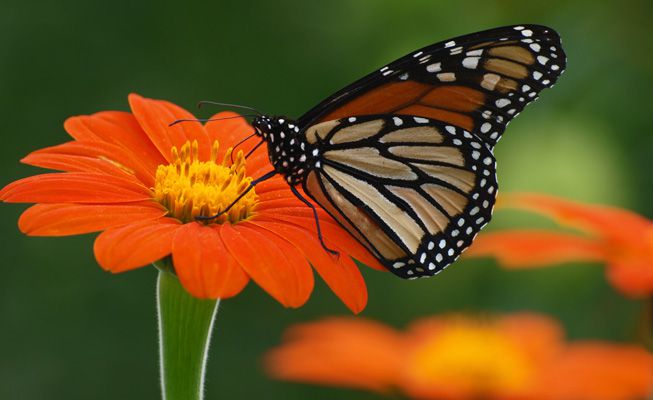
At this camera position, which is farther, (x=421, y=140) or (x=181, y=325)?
(x=421, y=140)

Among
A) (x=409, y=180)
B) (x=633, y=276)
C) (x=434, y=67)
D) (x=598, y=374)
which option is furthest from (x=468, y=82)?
(x=598, y=374)

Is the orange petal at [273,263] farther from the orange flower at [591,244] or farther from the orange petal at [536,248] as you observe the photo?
the orange petal at [536,248]

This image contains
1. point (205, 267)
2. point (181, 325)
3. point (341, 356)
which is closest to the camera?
point (205, 267)

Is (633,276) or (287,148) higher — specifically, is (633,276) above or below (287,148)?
below

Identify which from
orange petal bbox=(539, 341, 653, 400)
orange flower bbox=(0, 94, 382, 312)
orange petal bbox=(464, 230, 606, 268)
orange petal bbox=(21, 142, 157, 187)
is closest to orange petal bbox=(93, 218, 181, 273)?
orange flower bbox=(0, 94, 382, 312)

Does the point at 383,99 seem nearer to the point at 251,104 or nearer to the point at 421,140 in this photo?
the point at 421,140

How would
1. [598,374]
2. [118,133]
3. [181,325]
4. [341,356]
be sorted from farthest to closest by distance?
[341,356] < [598,374] < [118,133] < [181,325]

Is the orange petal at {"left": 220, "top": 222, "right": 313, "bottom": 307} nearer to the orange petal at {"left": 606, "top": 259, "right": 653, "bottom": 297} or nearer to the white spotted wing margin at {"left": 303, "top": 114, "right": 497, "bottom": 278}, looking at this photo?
the white spotted wing margin at {"left": 303, "top": 114, "right": 497, "bottom": 278}
